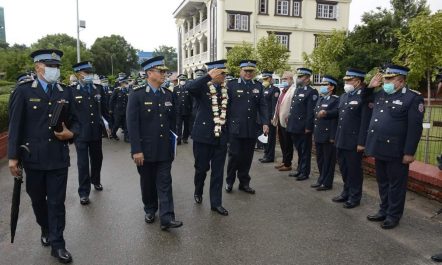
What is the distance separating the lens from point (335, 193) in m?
6.50

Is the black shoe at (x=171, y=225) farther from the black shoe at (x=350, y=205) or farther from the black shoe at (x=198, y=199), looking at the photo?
the black shoe at (x=350, y=205)

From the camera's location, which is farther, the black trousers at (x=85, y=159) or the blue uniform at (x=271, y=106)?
the blue uniform at (x=271, y=106)

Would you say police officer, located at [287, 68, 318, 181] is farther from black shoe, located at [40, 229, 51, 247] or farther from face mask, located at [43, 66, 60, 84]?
face mask, located at [43, 66, 60, 84]

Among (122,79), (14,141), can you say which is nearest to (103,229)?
(14,141)

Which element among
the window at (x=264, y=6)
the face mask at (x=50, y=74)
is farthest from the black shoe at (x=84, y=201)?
the window at (x=264, y=6)

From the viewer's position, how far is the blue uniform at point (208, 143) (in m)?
5.51

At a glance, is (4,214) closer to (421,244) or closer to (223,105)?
(223,105)

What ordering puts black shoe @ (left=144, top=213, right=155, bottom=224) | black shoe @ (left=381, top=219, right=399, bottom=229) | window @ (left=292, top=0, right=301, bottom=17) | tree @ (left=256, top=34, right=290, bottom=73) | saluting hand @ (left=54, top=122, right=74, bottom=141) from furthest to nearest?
window @ (left=292, top=0, right=301, bottom=17)
tree @ (left=256, top=34, right=290, bottom=73)
black shoe @ (left=144, top=213, right=155, bottom=224)
black shoe @ (left=381, top=219, right=399, bottom=229)
saluting hand @ (left=54, top=122, right=74, bottom=141)

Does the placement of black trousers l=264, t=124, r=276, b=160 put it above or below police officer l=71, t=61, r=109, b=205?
below

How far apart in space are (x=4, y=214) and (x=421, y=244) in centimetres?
556

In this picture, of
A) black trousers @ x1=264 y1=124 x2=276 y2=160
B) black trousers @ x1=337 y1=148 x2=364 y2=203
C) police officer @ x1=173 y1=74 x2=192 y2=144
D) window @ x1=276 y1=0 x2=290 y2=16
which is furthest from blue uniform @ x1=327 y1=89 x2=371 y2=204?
window @ x1=276 y1=0 x2=290 y2=16

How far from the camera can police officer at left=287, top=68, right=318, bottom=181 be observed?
24.2 ft

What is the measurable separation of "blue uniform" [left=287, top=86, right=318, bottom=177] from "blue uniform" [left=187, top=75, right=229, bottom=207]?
89.0 inches

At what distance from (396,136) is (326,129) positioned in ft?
5.68
